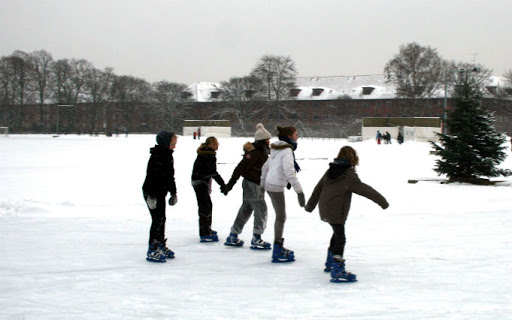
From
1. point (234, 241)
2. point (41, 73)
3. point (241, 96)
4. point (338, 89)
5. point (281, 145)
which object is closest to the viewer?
point (281, 145)

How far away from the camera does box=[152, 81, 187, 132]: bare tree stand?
87062mm

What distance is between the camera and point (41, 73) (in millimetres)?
83625

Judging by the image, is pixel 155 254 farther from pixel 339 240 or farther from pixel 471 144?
pixel 471 144

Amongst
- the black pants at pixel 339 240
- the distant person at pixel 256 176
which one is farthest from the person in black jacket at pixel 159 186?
the black pants at pixel 339 240

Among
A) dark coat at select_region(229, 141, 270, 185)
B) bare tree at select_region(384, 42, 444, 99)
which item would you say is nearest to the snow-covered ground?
dark coat at select_region(229, 141, 270, 185)

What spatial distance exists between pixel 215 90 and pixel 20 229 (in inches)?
3620

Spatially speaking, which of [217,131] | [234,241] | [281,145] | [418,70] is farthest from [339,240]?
[418,70]

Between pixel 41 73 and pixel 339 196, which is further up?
pixel 41 73

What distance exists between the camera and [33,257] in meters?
7.19

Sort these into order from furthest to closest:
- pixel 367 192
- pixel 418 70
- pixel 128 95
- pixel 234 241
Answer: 1. pixel 128 95
2. pixel 418 70
3. pixel 234 241
4. pixel 367 192

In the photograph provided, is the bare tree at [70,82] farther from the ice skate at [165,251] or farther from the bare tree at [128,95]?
the ice skate at [165,251]

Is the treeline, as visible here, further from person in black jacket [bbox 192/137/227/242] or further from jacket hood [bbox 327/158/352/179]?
jacket hood [bbox 327/158/352/179]

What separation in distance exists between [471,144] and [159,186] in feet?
43.3

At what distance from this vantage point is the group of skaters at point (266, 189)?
19.9ft
